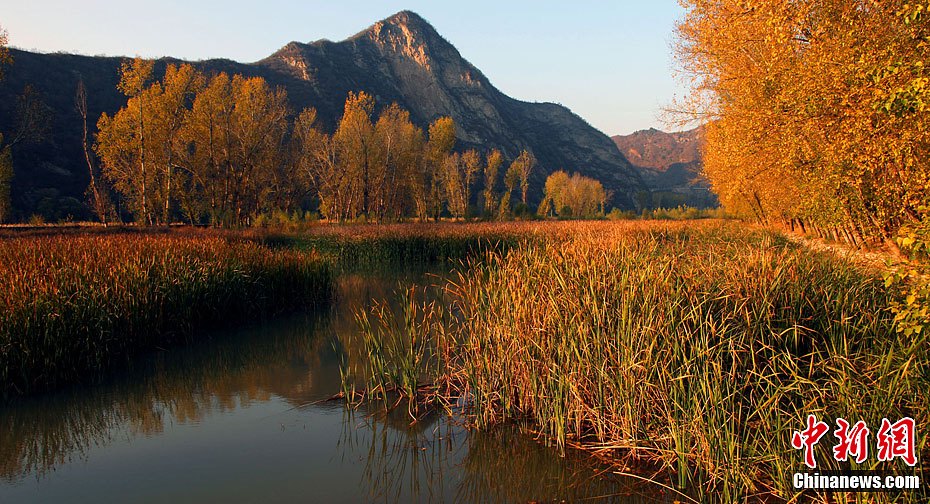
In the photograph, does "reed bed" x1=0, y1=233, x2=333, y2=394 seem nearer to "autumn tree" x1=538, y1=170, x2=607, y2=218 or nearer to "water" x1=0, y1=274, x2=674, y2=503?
"water" x1=0, y1=274, x2=674, y2=503

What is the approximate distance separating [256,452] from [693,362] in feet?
15.1

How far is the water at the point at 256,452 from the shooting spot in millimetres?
5039

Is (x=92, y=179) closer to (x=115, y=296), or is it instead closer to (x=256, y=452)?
(x=115, y=296)

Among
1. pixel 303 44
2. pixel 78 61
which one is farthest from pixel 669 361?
pixel 303 44

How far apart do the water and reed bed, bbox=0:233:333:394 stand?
619 mm

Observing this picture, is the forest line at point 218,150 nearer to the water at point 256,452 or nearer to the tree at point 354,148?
the tree at point 354,148

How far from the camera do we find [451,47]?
193 meters

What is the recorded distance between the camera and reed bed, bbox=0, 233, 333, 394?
25.0 ft

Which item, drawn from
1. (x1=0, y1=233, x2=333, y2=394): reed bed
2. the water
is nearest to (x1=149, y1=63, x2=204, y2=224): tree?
(x1=0, y1=233, x2=333, y2=394): reed bed

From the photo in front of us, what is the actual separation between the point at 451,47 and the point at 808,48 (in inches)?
7598

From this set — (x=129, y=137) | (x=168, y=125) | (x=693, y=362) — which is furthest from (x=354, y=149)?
(x=693, y=362)

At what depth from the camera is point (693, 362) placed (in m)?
4.98

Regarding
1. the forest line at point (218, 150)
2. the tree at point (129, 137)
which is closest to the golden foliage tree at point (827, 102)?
the forest line at point (218, 150)

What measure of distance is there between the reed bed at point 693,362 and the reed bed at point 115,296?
19.3 feet
